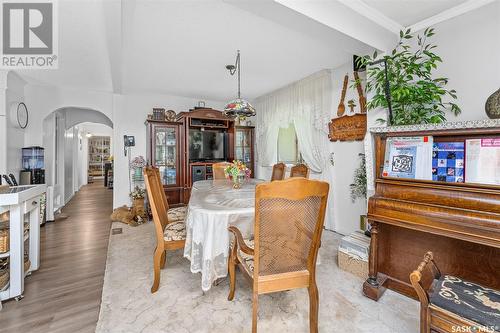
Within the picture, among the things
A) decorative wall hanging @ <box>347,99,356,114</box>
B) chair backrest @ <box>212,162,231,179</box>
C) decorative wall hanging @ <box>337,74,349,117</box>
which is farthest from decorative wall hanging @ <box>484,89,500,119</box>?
chair backrest @ <box>212,162,231,179</box>

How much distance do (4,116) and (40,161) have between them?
85 centimetres

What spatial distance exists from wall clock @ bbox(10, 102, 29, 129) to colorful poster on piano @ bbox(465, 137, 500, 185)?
5454 mm

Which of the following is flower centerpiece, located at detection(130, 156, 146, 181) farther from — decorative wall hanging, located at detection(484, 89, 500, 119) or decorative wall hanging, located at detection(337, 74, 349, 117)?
decorative wall hanging, located at detection(484, 89, 500, 119)

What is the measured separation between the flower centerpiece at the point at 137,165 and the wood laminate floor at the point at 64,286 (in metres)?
1.11

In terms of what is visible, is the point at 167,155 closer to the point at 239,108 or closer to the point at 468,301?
the point at 239,108

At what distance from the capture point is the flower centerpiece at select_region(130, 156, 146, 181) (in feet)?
14.5

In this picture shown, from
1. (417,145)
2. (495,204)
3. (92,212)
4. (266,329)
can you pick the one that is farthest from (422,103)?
(92,212)

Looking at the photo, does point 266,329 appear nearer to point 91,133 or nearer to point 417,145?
point 417,145

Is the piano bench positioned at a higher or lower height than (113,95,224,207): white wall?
lower

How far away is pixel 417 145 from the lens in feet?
5.73

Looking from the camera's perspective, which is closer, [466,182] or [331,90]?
[466,182]

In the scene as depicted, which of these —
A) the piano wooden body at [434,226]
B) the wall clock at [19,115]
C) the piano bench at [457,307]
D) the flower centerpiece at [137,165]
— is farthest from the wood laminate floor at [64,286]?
the piano wooden body at [434,226]

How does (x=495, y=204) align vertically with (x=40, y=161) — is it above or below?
below

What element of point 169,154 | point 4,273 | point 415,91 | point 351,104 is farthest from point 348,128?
point 4,273
